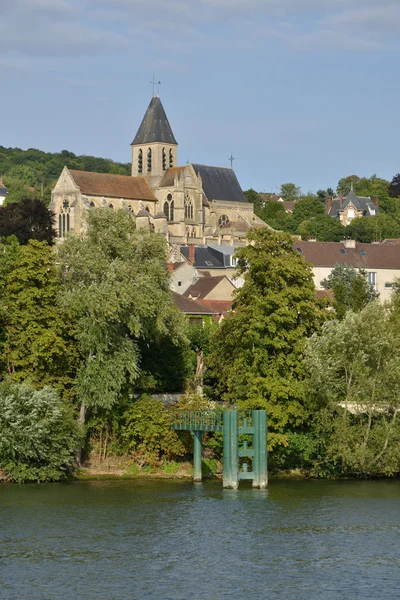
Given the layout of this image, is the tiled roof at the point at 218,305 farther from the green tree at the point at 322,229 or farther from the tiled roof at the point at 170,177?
the tiled roof at the point at 170,177

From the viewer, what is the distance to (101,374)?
4288cm

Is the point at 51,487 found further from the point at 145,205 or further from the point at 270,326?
the point at 145,205

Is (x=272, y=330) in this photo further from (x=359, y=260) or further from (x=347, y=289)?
(x=359, y=260)

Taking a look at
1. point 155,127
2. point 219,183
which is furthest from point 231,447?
point 219,183

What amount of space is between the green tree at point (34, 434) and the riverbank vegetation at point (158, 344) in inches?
4.8

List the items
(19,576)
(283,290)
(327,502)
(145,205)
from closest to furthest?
1. (19,576)
2. (327,502)
3. (283,290)
4. (145,205)

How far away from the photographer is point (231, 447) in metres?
41.6

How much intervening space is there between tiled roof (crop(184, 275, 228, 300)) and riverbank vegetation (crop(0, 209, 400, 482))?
29403 millimetres

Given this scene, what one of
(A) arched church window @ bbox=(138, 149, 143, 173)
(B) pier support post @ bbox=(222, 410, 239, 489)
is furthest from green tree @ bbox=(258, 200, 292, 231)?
(B) pier support post @ bbox=(222, 410, 239, 489)

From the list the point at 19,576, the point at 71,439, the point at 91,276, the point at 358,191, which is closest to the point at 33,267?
the point at 91,276

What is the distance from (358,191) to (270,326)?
493 feet

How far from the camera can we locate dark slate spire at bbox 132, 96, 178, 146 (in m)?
143

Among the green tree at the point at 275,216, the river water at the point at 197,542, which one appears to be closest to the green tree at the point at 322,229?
the green tree at the point at 275,216

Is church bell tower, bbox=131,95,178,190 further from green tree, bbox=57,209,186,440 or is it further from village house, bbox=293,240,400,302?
green tree, bbox=57,209,186,440
